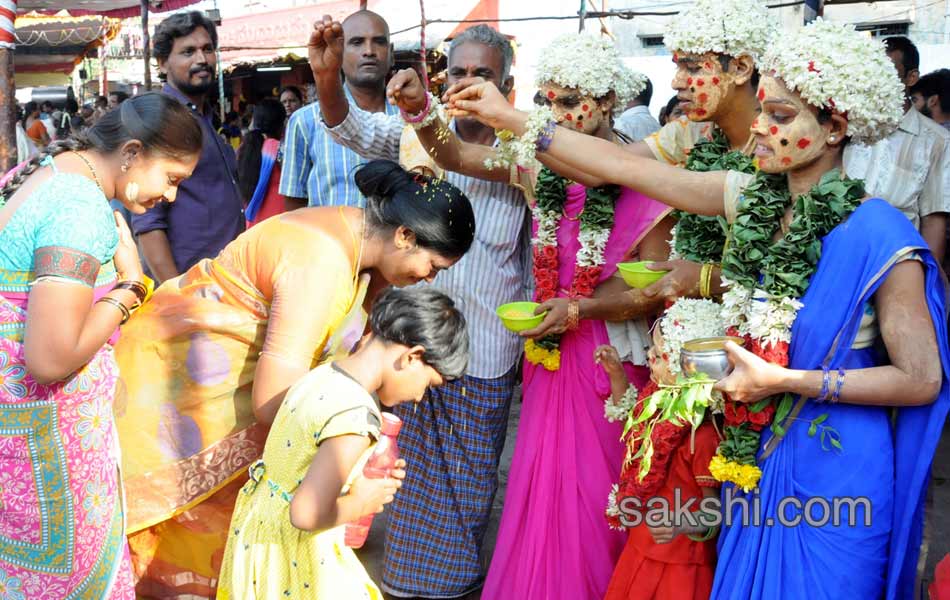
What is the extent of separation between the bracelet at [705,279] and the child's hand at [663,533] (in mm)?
773

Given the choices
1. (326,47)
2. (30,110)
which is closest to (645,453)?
(326,47)

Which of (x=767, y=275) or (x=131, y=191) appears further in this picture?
(x=131, y=191)

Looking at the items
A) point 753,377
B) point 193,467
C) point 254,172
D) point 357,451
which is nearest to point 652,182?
point 753,377

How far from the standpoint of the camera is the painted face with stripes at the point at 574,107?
11.5ft

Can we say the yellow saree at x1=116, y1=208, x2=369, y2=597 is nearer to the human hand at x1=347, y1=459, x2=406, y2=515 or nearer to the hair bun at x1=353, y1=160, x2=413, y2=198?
the hair bun at x1=353, y1=160, x2=413, y2=198

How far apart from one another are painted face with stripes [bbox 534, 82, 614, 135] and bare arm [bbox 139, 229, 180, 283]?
69.9 inches

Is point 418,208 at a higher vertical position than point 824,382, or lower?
higher

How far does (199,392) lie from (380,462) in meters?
0.80

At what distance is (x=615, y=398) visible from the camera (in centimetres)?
340

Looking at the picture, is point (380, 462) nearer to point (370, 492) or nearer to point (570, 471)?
point (370, 492)

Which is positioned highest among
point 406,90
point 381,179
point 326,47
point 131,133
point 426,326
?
point 326,47

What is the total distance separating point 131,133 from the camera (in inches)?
104

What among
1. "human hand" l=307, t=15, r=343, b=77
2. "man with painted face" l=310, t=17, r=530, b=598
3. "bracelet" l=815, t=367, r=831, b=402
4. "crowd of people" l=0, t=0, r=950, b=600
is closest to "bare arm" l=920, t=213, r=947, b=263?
"crowd of people" l=0, t=0, r=950, b=600

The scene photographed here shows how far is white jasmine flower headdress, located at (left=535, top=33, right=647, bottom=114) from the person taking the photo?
136 inches
